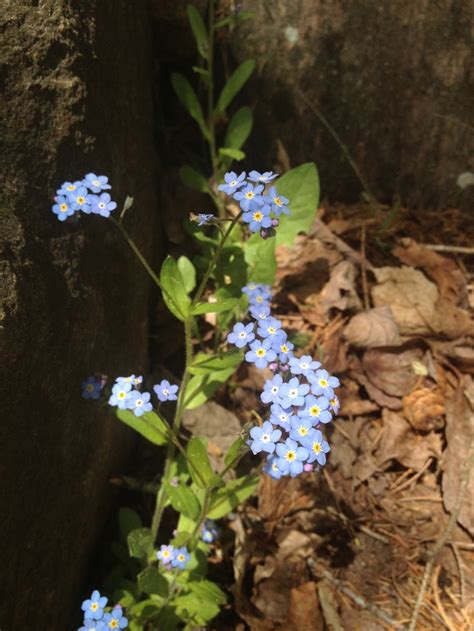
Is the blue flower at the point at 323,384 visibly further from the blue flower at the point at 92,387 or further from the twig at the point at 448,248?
the twig at the point at 448,248

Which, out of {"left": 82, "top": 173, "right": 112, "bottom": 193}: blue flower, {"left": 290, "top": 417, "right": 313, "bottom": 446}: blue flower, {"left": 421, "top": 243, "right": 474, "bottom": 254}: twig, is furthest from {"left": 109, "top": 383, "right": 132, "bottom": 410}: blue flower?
{"left": 421, "top": 243, "right": 474, "bottom": 254}: twig

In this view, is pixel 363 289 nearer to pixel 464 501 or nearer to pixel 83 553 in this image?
pixel 464 501

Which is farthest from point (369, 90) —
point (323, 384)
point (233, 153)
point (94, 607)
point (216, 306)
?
point (94, 607)

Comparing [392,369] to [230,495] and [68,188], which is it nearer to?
[230,495]

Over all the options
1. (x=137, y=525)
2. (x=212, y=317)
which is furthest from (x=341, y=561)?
(x=212, y=317)

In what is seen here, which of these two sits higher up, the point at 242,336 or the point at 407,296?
the point at 242,336
